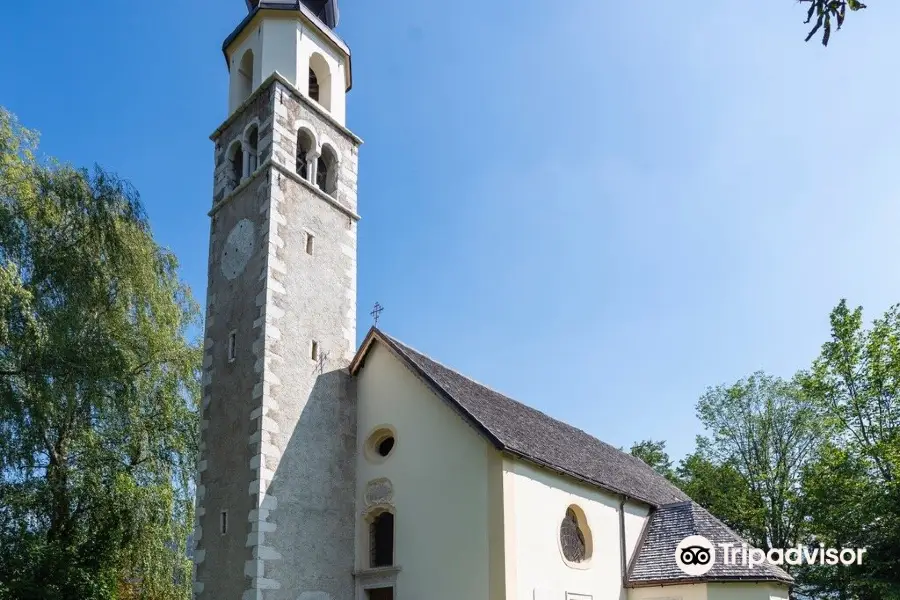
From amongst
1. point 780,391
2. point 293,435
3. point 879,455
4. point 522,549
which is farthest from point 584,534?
point 780,391

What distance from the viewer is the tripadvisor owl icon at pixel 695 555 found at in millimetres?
16344

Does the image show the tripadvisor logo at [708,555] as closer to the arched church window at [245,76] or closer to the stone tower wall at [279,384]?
the stone tower wall at [279,384]

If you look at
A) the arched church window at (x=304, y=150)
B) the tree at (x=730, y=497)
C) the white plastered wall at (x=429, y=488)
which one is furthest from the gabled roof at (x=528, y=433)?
the tree at (x=730, y=497)

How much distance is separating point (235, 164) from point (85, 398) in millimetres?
7082

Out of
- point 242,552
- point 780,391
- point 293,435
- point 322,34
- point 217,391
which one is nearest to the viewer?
point 242,552

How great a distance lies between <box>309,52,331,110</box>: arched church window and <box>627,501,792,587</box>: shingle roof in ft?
47.6

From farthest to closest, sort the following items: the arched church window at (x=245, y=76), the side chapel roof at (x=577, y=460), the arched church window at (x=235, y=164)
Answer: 1. the arched church window at (x=245, y=76)
2. the arched church window at (x=235, y=164)
3. the side chapel roof at (x=577, y=460)

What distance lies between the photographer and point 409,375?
15.7 metres

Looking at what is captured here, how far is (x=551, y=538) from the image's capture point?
48.6 ft

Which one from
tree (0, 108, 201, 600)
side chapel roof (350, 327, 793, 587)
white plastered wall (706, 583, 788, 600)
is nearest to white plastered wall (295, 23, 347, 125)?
tree (0, 108, 201, 600)

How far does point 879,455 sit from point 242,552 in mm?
21183

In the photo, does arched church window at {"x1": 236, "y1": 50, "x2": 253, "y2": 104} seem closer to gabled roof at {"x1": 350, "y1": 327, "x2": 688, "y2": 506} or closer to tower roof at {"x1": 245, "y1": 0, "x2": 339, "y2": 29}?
tower roof at {"x1": 245, "y1": 0, "x2": 339, "y2": 29}

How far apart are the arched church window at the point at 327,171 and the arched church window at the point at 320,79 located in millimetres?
1436

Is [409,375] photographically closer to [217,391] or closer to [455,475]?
[455,475]
